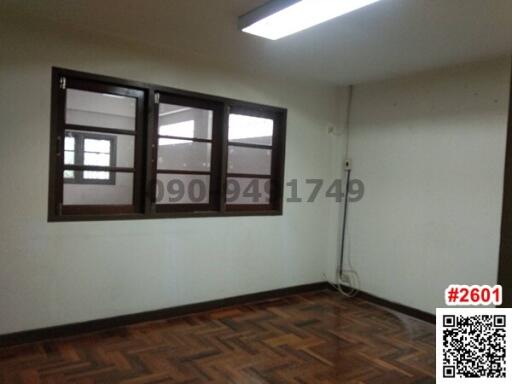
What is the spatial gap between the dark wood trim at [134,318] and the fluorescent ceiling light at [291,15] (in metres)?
2.52

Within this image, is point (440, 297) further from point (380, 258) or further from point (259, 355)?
point (259, 355)

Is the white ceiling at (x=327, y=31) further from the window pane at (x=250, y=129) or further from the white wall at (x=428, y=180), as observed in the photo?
the window pane at (x=250, y=129)

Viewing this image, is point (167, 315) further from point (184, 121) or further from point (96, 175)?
point (184, 121)

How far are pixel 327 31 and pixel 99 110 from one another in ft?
6.32

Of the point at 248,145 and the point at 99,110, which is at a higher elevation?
the point at 99,110

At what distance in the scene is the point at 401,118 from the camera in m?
4.15

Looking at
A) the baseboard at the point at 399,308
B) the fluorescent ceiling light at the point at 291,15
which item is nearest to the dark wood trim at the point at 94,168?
the fluorescent ceiling light at the point at 291,15

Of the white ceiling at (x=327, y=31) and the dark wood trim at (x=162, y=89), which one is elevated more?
the white ceiling at (x=327, y=31)

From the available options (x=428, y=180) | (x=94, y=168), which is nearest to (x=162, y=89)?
(x=94, y=168)

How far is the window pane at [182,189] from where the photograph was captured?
3.73 metres

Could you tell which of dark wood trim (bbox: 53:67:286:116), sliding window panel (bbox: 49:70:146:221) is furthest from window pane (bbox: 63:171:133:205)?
dark wood trim (bbox: 53:67:286:116)

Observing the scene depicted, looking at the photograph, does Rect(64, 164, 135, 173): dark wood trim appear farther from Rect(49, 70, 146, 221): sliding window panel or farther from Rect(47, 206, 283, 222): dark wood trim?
Rect(47, 206, 283, 222): dark wood trim

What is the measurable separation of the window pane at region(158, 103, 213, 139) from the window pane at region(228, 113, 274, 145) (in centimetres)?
26

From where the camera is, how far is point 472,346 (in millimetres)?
1762
